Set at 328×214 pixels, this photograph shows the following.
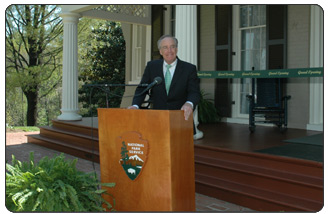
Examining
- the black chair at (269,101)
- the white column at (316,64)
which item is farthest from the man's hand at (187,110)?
the white column at (316,64)

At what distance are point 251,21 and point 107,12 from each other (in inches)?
143

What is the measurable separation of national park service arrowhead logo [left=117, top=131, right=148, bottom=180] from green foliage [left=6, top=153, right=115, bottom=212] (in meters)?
0.18

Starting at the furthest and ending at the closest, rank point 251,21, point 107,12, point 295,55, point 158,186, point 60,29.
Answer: point 60,29 → point 107,12 → point 251,21 → point 295,55 → point 158,186

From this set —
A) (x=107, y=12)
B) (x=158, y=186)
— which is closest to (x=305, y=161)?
(x=158, y=186)

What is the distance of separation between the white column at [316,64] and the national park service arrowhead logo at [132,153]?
4838 mm

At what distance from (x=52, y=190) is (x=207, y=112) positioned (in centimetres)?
575

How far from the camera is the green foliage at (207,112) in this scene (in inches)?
317

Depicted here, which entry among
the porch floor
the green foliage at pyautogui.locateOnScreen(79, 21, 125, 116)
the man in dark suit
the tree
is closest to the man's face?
the man in dark suit

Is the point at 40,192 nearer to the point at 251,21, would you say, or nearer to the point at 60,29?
the point at 251,21

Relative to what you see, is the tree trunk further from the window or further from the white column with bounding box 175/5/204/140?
the white column with bounding box 175/5/204/140

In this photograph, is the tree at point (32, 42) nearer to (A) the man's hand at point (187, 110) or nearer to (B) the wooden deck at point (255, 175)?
(B) the wooden deck at point (255, 175)

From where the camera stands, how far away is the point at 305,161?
363 cm

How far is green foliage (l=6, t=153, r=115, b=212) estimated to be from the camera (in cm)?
255

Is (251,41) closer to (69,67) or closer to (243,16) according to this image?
(243,16)
